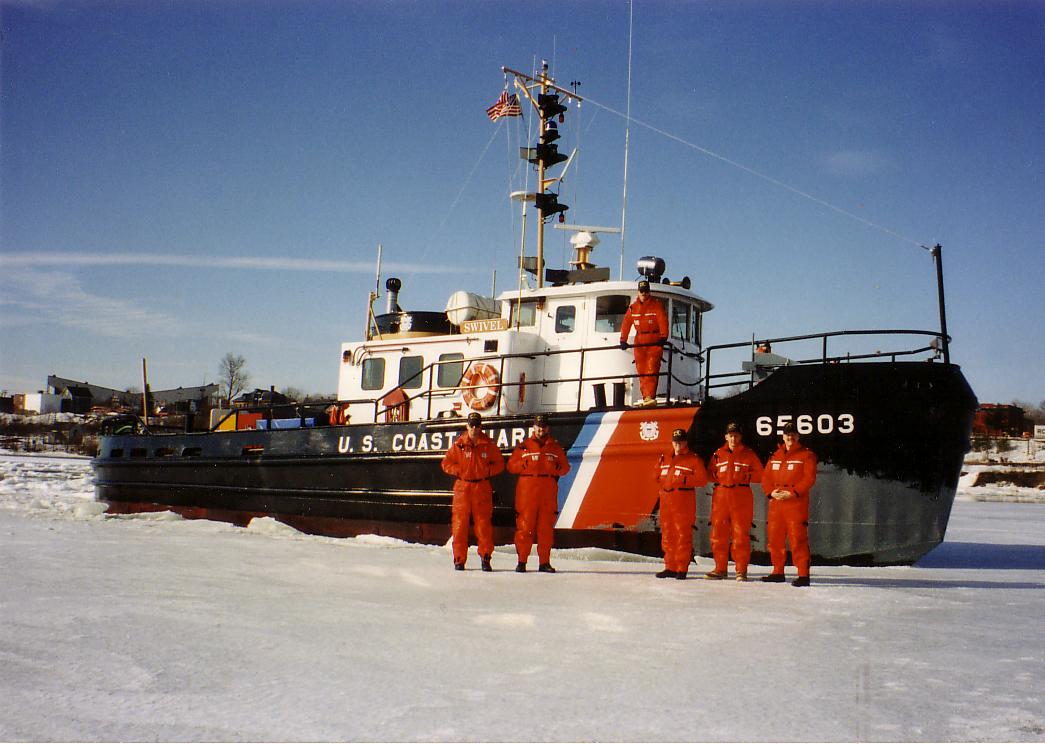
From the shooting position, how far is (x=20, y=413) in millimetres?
63094

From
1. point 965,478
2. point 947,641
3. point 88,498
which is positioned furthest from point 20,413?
point 947,641

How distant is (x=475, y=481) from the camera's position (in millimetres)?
6305

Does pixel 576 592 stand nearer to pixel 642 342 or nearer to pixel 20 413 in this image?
pixel 642 342

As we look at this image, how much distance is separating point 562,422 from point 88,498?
9.90 metres

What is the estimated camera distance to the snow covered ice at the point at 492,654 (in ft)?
7.56

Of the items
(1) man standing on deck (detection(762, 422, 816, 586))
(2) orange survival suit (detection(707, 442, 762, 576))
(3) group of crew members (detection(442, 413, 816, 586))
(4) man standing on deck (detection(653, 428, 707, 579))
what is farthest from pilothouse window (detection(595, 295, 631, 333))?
(1) man standing on deck (detection(762, 422, 816, 586))

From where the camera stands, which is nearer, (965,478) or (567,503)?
(567,503)

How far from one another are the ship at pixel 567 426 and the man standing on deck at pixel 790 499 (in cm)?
89

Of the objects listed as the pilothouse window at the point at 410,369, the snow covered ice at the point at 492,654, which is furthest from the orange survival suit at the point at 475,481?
the pilothouse window at the point at 410,369

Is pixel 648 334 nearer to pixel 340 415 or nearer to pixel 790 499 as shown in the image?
pixel 790 499

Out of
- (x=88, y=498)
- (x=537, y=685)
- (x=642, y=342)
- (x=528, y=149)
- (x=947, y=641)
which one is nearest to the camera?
(x=537, y=685)

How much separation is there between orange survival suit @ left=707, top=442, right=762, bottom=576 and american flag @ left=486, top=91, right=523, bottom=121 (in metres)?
6.05

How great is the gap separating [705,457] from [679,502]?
992 mm

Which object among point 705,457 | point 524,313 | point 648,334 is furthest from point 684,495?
point 524,313
